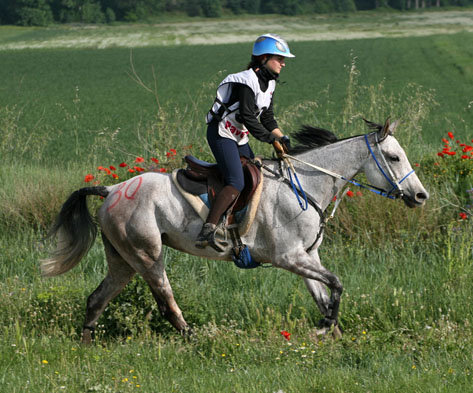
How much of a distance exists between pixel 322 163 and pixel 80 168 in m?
6.52

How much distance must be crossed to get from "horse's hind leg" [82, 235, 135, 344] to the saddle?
1.02 meters

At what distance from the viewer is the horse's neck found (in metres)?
6.32

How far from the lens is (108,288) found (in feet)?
21.9

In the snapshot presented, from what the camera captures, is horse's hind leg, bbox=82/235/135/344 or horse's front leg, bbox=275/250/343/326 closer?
horse's front leg, bbox=275/250/343/326

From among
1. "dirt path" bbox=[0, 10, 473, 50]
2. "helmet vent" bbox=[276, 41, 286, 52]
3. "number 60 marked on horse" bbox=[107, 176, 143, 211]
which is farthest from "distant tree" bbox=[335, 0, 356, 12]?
"number 60 marked on horse" bbox=[107, 176, 143, 211]

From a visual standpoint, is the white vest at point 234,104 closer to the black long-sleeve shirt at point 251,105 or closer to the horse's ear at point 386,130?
the black long-sleeve shirt at point 251,105

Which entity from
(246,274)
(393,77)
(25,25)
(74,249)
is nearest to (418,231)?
(246,274)

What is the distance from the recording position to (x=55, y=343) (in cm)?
647

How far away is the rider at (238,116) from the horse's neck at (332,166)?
343 millimetres

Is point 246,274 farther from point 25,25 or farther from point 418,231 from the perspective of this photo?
point 25,25

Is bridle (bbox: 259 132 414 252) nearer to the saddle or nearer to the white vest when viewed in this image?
the saddle

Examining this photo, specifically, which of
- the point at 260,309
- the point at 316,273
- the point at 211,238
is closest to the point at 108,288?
the point at 211,238

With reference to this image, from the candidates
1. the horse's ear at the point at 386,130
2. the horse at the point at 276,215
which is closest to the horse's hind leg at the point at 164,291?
the horse at the point at 276,215

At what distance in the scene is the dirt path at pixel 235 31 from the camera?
74062 mm
